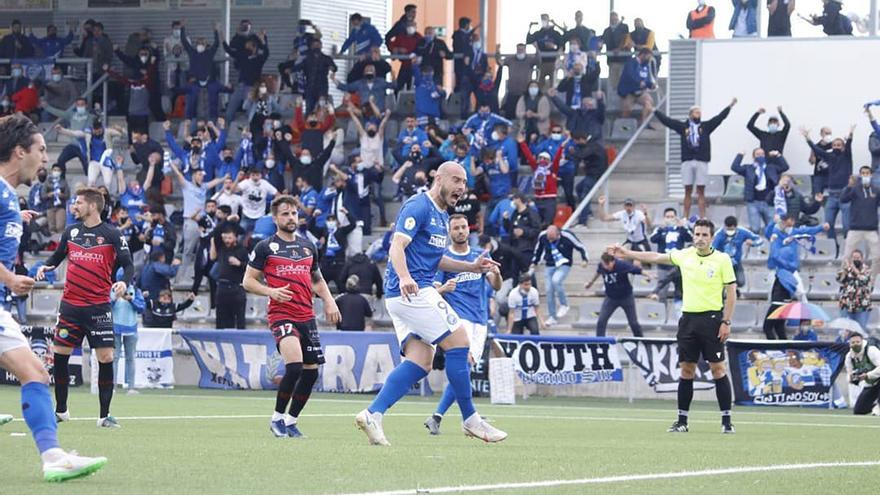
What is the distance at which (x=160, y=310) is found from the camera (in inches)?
1129

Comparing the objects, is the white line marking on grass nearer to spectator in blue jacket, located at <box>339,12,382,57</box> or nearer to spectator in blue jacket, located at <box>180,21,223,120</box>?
spectator in blue jacket, located at <box>339,12,382,57</box>

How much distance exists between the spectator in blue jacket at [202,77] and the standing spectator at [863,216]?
48.5ft

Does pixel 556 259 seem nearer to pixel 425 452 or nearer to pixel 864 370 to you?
pixel 864 370

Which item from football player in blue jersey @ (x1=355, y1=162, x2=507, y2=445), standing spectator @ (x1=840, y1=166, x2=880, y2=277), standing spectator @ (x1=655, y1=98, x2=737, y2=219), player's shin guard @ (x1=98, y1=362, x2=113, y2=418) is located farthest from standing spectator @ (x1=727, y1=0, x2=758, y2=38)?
football player in blue jersey @ (x1=355, y1=162, x2=507, y2=445)

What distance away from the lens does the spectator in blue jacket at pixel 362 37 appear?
36.3 meters

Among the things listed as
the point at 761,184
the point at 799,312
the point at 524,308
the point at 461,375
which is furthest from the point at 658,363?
the point at 461,375

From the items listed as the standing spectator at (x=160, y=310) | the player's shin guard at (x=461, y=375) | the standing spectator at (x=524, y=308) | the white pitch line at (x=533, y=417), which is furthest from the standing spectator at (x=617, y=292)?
the player's shin guard at (x=461, y=375)

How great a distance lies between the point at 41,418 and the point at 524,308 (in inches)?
726

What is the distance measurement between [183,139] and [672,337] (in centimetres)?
1348

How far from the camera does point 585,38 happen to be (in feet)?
109

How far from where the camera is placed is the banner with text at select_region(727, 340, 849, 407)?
78.0 feet

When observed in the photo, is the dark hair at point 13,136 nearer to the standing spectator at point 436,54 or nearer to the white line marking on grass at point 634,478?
the white line marking on grass at point 634,478

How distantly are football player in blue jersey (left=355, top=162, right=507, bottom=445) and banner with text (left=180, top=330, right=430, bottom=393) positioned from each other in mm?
12875

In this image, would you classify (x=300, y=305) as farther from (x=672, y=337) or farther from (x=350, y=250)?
(x=350, y=250)
